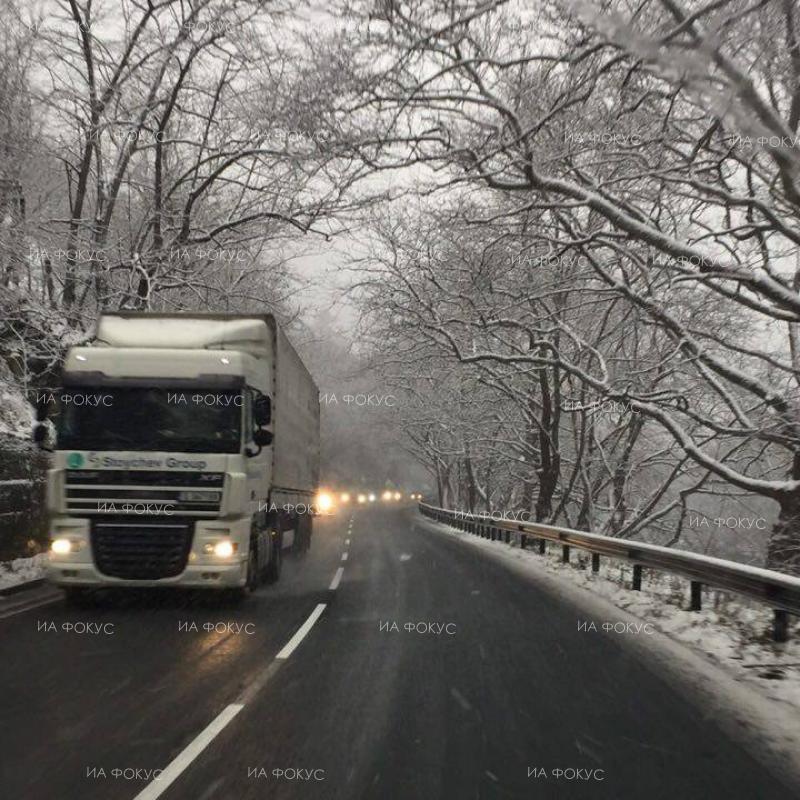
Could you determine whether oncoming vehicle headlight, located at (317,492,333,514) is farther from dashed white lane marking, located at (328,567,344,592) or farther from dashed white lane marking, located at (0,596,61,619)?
dashed white lane marking, located at (0,596,61,619)

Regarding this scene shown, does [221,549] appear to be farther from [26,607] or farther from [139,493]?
[26,607]

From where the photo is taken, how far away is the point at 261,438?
10.1 metres

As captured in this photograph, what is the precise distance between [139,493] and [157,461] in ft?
1.45

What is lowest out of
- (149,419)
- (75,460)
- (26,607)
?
(26,607)

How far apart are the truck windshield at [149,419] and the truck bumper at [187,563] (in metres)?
0.98

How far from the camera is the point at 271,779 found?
13.6 feet

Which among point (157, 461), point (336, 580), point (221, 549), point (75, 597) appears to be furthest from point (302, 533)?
point (157, 461)

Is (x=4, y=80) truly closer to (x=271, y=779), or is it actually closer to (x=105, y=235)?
(x=105, y=235)

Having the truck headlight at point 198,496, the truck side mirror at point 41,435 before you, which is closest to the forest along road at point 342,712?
the truck headlight at point 198,496

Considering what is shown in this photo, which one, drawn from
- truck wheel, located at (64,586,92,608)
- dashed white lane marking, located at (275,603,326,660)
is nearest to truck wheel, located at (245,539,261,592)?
dashed white lane marking, located at (275,603,326,660)

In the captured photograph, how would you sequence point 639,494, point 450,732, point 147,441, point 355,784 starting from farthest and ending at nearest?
point 639,494 < point 147,441 < point 450,732 < point 355,784

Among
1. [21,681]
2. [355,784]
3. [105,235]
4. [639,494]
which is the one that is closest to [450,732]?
[355,784]

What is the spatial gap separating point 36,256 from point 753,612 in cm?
1455

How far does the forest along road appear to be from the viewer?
4.19m
